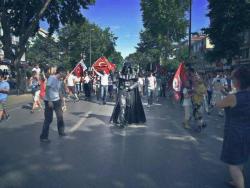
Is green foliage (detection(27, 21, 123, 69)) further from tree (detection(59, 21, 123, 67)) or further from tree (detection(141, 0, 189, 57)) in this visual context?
tree (detection(141, 0, 189, 57))

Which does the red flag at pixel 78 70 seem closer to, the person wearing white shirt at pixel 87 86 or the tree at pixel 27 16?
the person wearing white shirt at pixel 87 86

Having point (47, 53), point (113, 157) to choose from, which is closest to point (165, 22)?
point (47, 53)

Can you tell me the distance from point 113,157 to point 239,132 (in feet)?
9.21

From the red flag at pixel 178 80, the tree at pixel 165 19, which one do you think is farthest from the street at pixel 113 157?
the tree at pixel 165 19

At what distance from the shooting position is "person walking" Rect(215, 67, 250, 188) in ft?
15.4

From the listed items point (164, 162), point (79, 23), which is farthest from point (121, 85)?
point (79, 23)

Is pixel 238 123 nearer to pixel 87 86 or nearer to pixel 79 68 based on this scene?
pixel 79 68

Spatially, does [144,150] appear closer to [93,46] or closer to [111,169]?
[111,169]

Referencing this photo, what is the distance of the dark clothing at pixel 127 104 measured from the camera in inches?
435

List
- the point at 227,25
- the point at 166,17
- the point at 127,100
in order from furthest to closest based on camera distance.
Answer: the point at 166,17, the point at 227,25, the point at 127,100

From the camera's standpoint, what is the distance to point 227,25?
3603 centimetres

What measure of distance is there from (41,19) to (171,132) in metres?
21.0

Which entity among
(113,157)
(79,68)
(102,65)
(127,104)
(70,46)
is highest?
(70,46)

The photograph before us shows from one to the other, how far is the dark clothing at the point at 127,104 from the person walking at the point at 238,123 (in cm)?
611
